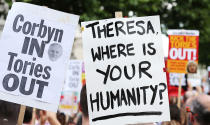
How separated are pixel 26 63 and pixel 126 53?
888 mm

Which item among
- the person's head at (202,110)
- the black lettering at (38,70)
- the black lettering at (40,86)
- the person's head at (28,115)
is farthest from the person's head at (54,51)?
the person's head at (202,110)

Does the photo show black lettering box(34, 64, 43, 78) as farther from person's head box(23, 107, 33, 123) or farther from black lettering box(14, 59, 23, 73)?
person's head box(23, 107, 33, 123)

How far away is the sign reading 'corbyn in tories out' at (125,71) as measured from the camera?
3.85 metres

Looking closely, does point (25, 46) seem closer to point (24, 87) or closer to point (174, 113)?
point (24, 87)

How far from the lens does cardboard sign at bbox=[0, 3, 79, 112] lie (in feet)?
13.0

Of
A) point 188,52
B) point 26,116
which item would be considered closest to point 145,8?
point 188,52

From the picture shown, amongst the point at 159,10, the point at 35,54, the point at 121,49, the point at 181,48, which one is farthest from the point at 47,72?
the point at 159,10

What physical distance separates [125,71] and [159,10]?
11734 mm

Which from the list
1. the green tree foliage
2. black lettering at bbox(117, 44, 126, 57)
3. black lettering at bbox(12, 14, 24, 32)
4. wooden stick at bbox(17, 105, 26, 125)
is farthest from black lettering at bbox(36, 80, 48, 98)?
the green tree foliage

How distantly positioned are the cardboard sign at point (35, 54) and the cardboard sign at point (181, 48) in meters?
3.81

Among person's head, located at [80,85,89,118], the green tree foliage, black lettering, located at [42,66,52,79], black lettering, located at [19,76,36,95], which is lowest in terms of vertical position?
person's head, located at [80,85,89,118]

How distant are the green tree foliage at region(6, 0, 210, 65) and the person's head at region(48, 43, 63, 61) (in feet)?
21.9

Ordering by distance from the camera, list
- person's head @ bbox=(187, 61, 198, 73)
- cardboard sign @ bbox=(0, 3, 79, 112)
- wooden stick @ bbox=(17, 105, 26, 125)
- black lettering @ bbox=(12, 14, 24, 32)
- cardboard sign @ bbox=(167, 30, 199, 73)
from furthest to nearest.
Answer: person's head @ bbox=(187, 61, 198, 73), cardboard sign @ bbox=(167, 30, 199, 73), black lettering @ bbox=(12, 14, 24, 32), cardboard sign @ bbox=(0, 3, 79, 112), wooden stick @ bbox=(17, 105, 26, 125)

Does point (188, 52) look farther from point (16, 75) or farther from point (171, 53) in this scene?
point (16, 75)
